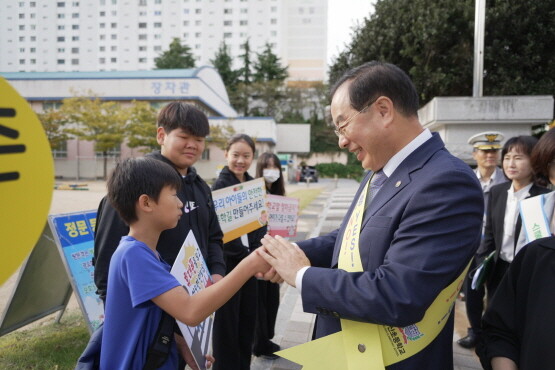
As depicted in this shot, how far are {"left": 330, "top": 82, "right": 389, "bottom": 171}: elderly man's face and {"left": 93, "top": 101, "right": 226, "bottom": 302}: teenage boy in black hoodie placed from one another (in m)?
1.05

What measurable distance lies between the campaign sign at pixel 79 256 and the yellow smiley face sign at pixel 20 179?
2562mm

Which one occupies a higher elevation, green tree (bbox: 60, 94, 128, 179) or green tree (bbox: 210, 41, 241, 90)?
green tree (bbox: 210, 41, 241, 90)

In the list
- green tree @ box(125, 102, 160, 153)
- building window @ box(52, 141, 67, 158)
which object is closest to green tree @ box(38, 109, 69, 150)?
building window @ box(52, 141, 67, 158)

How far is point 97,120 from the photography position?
90.2 feet

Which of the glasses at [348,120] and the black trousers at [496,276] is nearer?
the glasses at [348,120]

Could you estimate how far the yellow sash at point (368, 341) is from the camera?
1.36 m

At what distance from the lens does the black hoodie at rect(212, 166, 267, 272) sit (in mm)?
3258

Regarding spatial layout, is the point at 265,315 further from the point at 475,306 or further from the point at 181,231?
the point at 475,306

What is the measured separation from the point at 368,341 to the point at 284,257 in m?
0.44

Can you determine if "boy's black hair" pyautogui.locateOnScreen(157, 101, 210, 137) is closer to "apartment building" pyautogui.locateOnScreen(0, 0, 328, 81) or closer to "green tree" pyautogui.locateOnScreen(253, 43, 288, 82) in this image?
"green tree" pyautogui.locateOnScreen(253, 43, 288, 82)

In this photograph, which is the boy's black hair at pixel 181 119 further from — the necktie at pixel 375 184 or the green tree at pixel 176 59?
the green tree at pixel 176 59

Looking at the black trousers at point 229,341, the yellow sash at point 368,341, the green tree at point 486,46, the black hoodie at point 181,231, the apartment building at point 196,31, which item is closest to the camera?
the yellow sash at point 368,341

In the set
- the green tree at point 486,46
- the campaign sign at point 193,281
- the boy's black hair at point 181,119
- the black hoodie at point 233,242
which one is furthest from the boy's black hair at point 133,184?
the green tree at point 486,46

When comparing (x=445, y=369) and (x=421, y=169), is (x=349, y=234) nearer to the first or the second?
(x=421, y=169)
